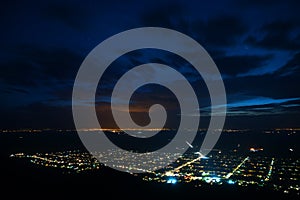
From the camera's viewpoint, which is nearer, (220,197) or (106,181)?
(220,197)

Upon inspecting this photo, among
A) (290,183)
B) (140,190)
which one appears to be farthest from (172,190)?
(290,183)

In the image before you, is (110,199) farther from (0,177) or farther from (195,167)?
(195,167)

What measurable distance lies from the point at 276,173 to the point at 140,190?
57.4 feet

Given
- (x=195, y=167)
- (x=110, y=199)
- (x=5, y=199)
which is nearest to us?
(x=5, y=199)

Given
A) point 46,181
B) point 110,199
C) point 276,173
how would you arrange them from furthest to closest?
point 276,173, point 46,181, point 110,199

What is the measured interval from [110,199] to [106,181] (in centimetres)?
475

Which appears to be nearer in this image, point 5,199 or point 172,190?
point 5,199

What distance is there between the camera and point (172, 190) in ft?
53.5

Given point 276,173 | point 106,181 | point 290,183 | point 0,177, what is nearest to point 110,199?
point 106,181

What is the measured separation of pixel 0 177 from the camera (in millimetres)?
16516

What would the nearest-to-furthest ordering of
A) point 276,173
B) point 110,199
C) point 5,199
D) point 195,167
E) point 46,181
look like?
point 5,199, point 110,199, point 46,181, point 276,173, point 195,167

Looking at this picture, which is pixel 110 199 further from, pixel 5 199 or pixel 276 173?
pixel 276 173

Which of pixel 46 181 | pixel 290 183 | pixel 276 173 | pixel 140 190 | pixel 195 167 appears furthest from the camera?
pixel 195 167

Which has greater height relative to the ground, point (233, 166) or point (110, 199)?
point (233, 166)
